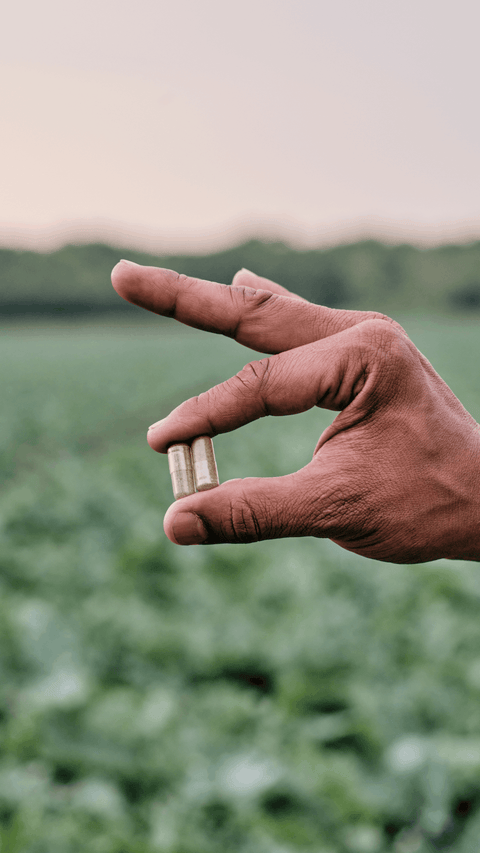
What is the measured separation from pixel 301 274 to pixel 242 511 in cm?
10372

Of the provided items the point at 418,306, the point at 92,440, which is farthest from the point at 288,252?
the point at 92,440

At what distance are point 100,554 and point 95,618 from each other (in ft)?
3.48

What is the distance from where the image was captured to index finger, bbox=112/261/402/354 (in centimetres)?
148

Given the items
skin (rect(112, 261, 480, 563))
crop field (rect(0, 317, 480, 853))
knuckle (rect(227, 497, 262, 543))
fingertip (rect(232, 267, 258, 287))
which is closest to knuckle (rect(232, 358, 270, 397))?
skin (rect(112, 261, 480, 563))

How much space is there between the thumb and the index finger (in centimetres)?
35

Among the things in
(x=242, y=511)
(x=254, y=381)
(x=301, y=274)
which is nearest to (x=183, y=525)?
(x=242, y=511)

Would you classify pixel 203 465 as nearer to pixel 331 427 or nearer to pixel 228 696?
pixel 331 427

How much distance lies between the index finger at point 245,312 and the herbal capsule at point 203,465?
0.88ft

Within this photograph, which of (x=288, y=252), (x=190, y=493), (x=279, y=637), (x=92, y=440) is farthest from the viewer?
(x=288, y=252)

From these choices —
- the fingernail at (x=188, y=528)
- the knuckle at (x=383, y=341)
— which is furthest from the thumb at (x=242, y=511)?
the knuckle at (x=383, y=341)

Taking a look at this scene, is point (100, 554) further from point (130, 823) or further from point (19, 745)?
point (130, 823)

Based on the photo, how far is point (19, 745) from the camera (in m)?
2.63

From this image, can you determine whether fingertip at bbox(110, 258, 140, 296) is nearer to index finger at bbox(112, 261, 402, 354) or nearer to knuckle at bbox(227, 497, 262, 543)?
index finger at bbox(112, 261, 402, 354)

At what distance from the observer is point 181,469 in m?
1.44
